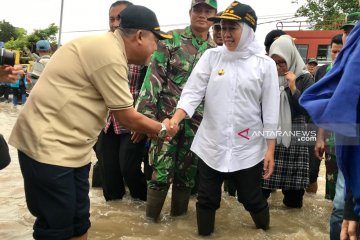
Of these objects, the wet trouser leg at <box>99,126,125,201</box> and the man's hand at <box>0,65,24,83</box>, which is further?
the wet trouser leg at <box>99,126,125,201</box>

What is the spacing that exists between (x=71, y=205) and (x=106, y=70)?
756 mm

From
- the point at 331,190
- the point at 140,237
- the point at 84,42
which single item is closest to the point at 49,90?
the point at 84,42

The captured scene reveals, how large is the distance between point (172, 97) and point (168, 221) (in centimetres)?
106

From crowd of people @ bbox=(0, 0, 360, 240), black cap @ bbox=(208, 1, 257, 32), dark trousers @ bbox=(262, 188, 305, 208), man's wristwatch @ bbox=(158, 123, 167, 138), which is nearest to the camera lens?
crowd of people @ bbox=(0, 0, 360, 240)

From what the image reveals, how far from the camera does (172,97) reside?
3.40 meters

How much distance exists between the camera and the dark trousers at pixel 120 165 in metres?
3.69

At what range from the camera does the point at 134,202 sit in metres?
3.96

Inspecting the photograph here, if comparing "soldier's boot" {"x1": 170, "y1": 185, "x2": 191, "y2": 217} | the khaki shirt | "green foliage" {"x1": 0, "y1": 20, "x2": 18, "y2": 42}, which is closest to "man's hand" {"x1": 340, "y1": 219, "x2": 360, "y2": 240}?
the khaki shirt

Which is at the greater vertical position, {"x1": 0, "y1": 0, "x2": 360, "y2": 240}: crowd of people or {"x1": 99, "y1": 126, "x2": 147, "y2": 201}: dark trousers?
{"x1": 0, "y1": 0, "x2": 360, "y2": 240}: crowd of people

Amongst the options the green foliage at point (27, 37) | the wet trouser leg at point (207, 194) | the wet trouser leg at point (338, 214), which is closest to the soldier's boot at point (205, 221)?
the wet trouser leg at point (207, 194)

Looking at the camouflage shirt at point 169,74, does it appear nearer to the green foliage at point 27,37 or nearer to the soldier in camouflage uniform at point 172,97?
the soldier in camouflage uniform at point 172,97

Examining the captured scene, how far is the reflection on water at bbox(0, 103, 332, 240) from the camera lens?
3.14m

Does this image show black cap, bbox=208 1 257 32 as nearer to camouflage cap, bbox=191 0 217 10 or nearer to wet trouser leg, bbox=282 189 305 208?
camouflage cap, bbox=191 0 217 10

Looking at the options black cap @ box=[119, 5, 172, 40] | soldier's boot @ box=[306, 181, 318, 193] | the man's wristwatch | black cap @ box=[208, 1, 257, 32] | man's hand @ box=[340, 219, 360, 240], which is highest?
black cap @ box=[208, 1, 257, 32]
